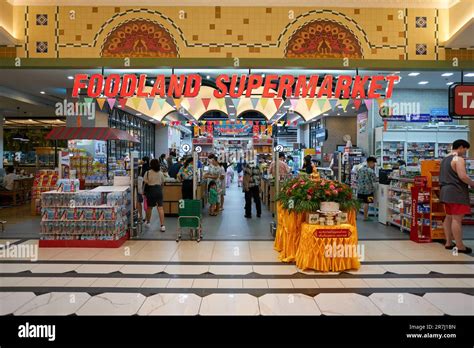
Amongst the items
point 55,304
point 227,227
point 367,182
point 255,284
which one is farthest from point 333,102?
point 55,304

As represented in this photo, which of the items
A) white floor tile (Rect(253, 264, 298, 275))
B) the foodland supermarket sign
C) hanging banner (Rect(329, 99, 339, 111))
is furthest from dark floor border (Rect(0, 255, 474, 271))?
hanging banner (Rect(329, 99, 339, 111))

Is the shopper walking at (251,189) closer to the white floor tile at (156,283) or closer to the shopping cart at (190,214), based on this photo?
the shopping cart at (190,214)

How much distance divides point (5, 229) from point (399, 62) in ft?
28.7

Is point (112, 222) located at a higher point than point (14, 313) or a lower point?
higher

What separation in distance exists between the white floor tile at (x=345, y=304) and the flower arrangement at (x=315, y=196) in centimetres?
133

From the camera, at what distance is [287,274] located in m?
5.00

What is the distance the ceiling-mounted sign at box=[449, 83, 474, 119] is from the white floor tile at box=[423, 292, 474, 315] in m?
3.64

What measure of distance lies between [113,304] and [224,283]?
1317 millimetres

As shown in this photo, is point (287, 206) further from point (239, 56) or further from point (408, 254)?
point (239, 56)

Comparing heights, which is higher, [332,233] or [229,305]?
[332,233]

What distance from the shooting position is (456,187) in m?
5.96

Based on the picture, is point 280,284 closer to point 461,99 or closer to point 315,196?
point 315,196

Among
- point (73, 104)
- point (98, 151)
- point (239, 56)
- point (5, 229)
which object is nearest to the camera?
point (239, 56)
